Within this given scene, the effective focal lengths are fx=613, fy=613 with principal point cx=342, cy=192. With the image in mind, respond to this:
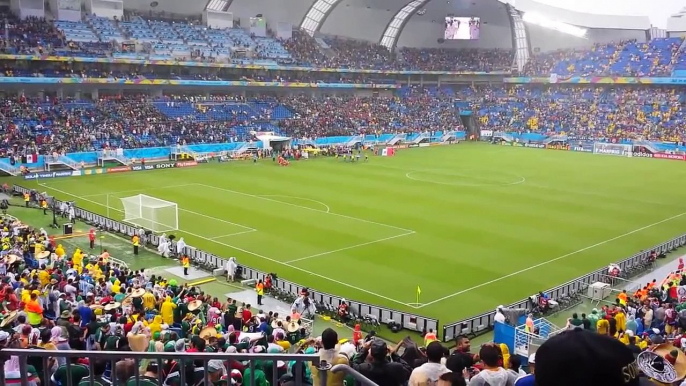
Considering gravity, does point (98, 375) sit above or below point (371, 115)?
below

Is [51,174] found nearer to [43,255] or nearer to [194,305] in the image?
[43,255]

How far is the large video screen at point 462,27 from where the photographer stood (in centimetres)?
9488

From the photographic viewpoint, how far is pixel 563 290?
2295cm

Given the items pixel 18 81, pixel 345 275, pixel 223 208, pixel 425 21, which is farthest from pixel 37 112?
pixel 425 21

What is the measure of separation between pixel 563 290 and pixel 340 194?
69.1 ft

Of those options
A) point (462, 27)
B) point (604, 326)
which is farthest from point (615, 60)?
point (604, 326)

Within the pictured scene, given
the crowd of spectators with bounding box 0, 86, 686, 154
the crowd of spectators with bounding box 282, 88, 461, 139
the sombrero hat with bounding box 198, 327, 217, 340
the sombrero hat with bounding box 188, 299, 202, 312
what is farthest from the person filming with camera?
the crowd of spectators with bounding box 282, 88, 461, 139

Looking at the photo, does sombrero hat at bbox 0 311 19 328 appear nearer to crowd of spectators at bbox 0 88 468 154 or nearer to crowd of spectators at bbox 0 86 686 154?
crowd of spectators at bbox 0 88 468 154

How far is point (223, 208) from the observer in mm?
37531

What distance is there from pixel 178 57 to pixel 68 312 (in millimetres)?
61065

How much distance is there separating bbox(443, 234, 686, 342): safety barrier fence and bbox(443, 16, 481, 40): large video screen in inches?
2726

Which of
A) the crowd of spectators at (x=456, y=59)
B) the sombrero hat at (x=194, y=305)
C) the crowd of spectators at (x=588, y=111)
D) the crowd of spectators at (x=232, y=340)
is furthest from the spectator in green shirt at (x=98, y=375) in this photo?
the crowd of spectators at (x=456, y=59)

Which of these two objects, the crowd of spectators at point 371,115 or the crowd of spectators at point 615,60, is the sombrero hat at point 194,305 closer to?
the crowd of spectators at point 371,115

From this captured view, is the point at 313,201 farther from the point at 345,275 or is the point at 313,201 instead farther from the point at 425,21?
the point at 425,21
